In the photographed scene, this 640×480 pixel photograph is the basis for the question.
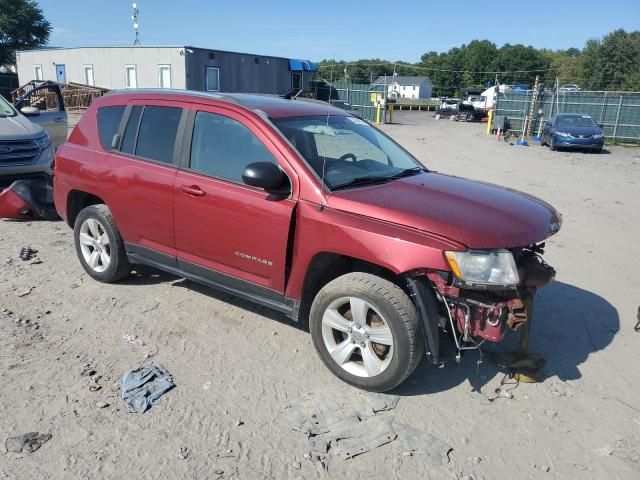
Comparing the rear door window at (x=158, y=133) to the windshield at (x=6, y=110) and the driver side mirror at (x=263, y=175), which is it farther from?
the windshield at (x=6, y=110)

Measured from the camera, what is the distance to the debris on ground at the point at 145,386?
11.0 feet

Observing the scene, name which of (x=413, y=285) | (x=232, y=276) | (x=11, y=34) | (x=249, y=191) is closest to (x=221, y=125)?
(x=249, y=191)

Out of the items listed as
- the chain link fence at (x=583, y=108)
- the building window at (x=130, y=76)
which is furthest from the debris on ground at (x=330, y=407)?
the building window at (x=130, y=76)

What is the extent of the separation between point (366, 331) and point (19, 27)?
6097 centimetres

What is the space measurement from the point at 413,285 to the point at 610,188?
1077 cm

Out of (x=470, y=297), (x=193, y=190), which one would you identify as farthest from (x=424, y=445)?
(x=193, y=190)

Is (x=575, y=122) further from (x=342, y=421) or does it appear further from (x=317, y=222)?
(x=342, y=421)

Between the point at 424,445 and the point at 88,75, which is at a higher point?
the point at 88,75

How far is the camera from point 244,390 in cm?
355

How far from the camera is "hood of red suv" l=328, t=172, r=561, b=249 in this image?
10.8 ft

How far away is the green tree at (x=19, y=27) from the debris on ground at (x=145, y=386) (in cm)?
5848

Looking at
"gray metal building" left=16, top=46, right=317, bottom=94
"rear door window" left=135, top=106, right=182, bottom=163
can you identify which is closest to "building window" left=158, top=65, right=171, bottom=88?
"gray metal building" left=16, top=46, right=317, bottom=94

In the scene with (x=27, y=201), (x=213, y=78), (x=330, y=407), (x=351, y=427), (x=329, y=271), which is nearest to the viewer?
(x=351, y=427)

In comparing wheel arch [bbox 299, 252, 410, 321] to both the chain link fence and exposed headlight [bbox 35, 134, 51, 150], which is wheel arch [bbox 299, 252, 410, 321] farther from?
the chain link fence
